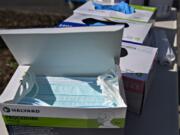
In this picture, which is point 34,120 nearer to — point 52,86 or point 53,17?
point 52,86

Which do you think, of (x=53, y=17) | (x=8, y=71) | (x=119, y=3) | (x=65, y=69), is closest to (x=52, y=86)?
(x=65, y=69)

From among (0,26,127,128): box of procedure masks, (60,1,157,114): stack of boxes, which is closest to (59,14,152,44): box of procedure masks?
(60,1,157,114): stack of boxes

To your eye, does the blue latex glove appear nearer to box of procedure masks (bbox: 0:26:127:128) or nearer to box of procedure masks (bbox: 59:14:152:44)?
box of procedure masks (bbox: 59:14:152:44)

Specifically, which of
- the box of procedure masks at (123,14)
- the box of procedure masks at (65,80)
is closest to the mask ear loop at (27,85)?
the box of procedure masks at (65,80)

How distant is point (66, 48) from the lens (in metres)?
0.65

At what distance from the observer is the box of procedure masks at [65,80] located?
1.77 feet

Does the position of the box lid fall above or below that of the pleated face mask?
above

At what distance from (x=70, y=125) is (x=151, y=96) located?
1.29 ft

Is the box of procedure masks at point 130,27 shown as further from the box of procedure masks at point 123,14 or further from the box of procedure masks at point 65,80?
the box of procedure masks at point 65,80

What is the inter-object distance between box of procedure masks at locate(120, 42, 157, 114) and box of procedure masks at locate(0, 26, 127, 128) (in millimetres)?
75

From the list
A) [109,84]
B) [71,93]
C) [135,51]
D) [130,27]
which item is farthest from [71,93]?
[130,27]

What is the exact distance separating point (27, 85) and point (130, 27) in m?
0.46

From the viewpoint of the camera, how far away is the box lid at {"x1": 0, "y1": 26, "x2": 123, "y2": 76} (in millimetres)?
592

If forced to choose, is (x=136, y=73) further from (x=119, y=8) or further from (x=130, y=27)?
(x=119, y=8)
